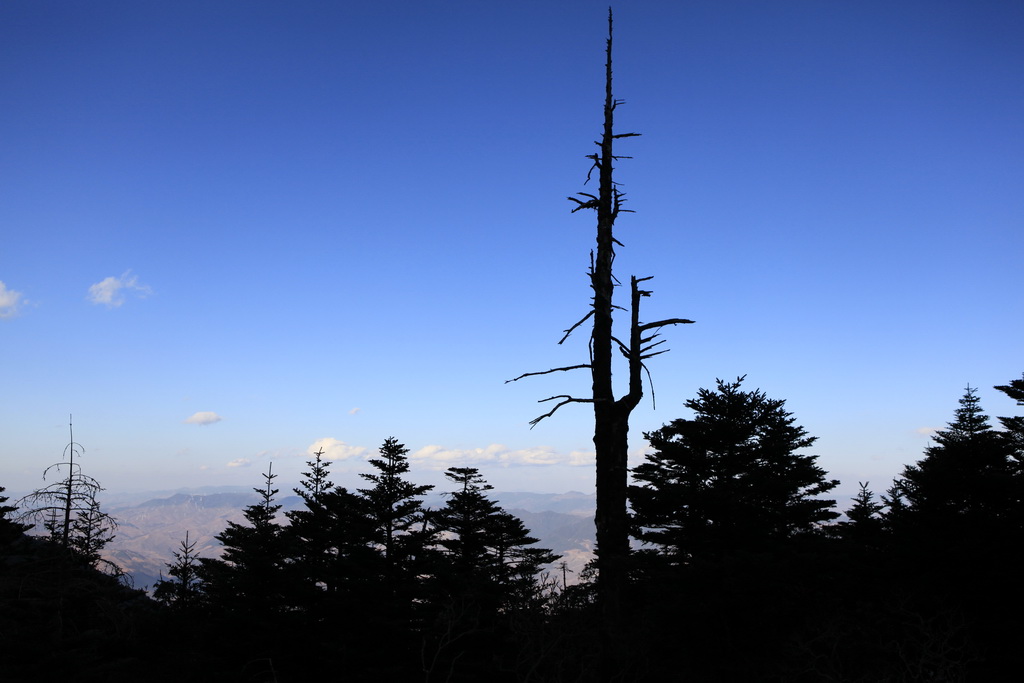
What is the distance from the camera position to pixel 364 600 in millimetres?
30812

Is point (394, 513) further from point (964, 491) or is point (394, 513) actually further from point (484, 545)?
point (964, 491)

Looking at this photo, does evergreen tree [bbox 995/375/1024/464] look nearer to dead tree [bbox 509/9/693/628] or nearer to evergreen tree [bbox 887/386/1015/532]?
evergreen tree [bbox 887/386/1015/532]

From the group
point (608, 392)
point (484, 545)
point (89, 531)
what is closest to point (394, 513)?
point (484, 545)

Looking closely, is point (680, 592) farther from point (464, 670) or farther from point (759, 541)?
point (464, 670)

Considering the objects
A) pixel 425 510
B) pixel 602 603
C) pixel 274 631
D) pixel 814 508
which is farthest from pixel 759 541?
pixel 274 631

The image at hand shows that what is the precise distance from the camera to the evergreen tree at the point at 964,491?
21.7 meters

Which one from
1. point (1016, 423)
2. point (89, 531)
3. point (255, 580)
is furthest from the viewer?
point (89, 531)

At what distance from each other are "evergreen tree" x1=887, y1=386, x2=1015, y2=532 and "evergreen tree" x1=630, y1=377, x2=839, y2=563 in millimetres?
3541

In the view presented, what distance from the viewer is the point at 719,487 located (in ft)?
70.0

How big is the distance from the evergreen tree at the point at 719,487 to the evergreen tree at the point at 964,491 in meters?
3.54

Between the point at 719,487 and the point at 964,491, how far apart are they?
9.57 meters

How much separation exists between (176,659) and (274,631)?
5.69 m

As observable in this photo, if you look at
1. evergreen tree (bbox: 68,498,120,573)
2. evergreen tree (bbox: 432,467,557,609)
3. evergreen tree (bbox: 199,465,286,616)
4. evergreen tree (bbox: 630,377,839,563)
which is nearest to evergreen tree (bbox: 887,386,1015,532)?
evergreen tree (bbox: 630,377,839,563)

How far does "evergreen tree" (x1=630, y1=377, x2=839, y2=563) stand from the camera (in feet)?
68.9
